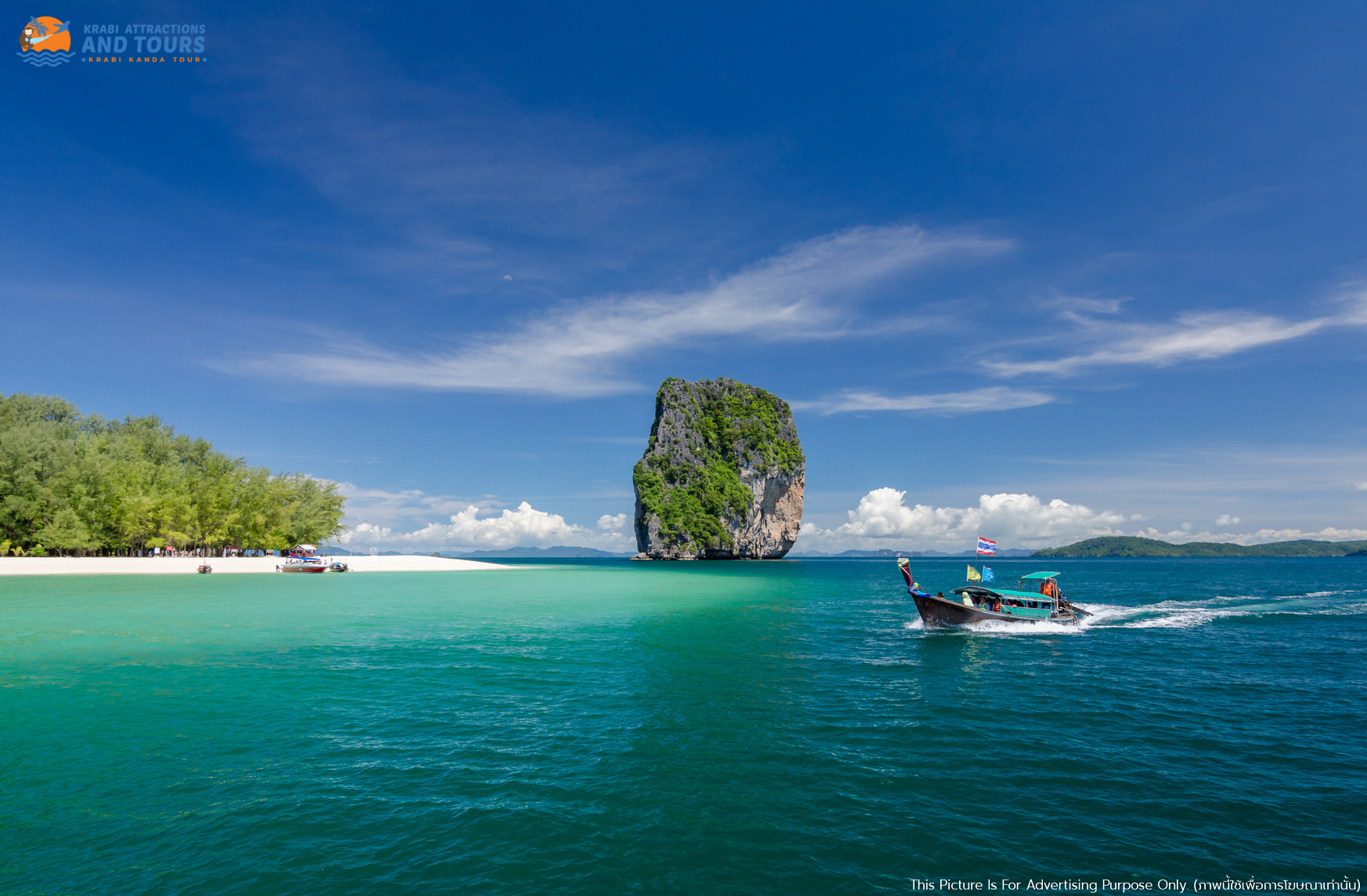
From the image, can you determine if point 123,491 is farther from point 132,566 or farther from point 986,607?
point 986,607

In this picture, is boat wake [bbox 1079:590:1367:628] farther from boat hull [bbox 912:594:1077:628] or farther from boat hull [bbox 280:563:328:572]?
boat hull [bbox 280:563:328:572]

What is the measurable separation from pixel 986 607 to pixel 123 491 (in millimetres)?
98098

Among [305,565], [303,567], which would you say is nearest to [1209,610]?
[305,565]

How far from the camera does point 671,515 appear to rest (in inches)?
6841

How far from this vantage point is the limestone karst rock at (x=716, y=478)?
175000 mm

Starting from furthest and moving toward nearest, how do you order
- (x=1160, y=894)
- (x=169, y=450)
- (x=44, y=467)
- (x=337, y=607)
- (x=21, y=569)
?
(x=169, y=450)
(x=44, y=467)
(x=21, y=569)
(x=337, y=607)
(x=1160, y=894)

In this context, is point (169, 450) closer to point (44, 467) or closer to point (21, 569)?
point (44, 467)

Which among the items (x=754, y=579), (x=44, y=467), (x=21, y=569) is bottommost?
(x=754, y=579)

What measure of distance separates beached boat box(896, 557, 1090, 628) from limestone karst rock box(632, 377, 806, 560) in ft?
451

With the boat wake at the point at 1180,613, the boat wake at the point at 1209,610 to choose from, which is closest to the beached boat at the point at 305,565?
the boat wake at the point at 1180,613

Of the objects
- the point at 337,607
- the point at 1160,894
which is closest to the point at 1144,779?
the point at 1160,894

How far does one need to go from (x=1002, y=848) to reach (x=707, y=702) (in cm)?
1031

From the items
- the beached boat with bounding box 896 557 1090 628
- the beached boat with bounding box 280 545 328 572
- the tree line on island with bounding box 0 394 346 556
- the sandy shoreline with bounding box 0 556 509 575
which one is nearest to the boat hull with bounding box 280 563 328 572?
the beached boat with bounding box 280 545 328 572

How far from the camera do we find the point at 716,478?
589 feet
